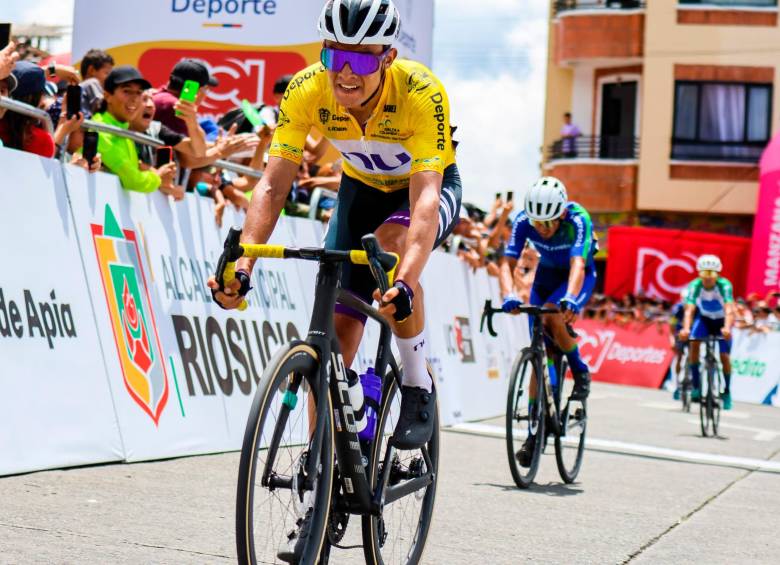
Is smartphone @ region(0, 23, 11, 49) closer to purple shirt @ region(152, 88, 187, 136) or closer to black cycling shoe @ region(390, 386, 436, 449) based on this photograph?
purple shirt @ region(152, 88, 187, 136)

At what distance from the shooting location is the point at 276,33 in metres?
13.0

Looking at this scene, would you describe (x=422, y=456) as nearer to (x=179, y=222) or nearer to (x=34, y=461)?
(x=34, y=461)

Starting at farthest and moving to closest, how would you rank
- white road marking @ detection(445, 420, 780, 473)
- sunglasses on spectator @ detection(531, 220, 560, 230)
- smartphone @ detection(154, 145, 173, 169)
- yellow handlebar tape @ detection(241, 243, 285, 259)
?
white road marking @ detection(445, 420, 780, 473)
sunglasses on spectator @ detection(531, 220, 560, 230)
smartphone @ detection(154, 145, 173, 169)
yellow handlebar tape @ detection(241, 243, 285, 259)

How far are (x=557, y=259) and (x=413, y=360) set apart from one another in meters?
4.55

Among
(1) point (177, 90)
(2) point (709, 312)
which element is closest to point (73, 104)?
(1) point (177, 90)

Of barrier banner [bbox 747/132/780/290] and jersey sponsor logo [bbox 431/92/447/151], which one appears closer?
jersey sponsor logo [bbox 431/92/447/151]

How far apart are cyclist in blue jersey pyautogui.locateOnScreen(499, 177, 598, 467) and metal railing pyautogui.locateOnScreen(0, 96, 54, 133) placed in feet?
10.9

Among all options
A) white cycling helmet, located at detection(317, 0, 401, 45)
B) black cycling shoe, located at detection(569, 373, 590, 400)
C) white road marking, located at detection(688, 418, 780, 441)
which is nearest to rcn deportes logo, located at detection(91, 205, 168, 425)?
black cycling shoe, located at detection(569, 373, 590, 400)

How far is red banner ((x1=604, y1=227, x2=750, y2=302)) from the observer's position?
101ft

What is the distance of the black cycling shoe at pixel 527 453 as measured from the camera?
8.83 m

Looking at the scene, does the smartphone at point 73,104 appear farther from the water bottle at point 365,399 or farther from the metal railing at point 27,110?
the water bottle at point 365,399

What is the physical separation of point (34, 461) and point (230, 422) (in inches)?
85.8

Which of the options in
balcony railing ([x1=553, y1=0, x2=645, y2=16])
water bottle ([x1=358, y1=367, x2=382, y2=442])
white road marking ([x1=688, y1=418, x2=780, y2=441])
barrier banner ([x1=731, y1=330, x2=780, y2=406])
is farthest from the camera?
balcony railing ([x1=553, y1=0, x2=645, y2=16])

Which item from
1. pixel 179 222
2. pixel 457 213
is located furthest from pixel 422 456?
pixel 179 222
